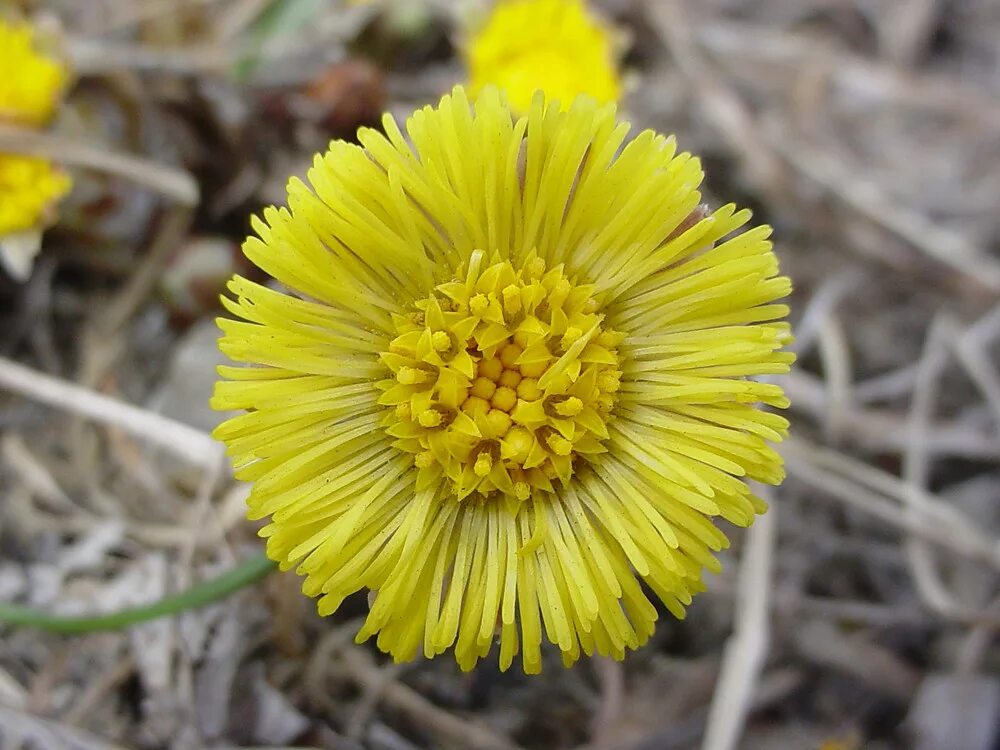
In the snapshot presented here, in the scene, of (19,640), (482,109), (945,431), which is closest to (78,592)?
(19,640)

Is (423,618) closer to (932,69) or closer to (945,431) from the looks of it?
(945,431)

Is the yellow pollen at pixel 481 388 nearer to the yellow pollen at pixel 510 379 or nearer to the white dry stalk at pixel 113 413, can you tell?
the yellow pollen at pixel 510 379

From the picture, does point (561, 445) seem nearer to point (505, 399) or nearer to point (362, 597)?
point (505, 399)

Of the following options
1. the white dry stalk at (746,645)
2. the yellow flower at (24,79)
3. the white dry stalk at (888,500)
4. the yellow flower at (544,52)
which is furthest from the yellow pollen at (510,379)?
the yellow flower at (24,79)

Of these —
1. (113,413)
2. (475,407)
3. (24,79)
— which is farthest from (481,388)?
(24,79)

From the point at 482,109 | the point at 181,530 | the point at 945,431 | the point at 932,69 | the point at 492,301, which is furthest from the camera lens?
the point at 932,69

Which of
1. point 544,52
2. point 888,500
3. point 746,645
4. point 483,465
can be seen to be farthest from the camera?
point 544,52
